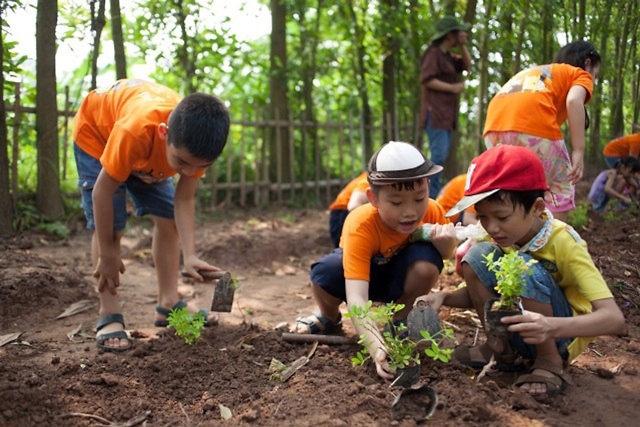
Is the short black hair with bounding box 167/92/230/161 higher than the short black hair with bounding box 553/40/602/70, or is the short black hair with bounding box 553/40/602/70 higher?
the short black hair with bounding box 553/40/602/70

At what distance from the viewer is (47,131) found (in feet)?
20.2

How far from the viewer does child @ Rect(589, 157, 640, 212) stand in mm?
6135

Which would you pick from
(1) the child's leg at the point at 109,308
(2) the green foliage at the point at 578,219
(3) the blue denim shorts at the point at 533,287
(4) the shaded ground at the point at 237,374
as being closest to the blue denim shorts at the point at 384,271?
(4) the shaded ground at the point at 237,374

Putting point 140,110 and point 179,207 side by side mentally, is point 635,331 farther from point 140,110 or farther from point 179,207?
point 140,110

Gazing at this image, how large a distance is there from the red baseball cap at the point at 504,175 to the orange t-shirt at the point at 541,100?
1.45m

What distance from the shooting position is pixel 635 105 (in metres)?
5.78

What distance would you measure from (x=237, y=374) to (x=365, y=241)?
2.75 feet

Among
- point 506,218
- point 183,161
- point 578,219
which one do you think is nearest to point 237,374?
point 183,161

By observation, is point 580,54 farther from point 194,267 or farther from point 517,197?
point 194,267

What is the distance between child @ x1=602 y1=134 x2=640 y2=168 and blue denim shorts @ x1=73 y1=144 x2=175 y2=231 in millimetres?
4334

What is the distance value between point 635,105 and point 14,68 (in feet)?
17.8

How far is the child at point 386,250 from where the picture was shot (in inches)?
111

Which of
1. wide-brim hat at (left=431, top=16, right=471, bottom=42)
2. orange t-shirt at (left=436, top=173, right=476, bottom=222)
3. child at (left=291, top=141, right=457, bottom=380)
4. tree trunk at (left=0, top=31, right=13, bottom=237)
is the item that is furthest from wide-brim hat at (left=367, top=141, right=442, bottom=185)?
wide-brim hat at (left=431, top=16, right=471, bottom=42)

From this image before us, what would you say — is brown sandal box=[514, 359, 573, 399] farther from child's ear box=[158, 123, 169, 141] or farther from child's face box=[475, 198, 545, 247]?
child's ear box=[158, 123, 169, 141]
